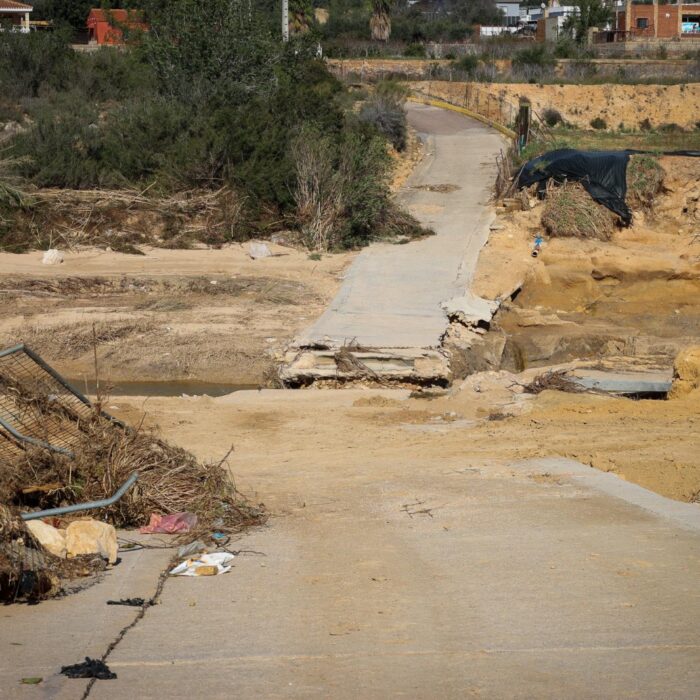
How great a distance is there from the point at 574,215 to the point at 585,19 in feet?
181

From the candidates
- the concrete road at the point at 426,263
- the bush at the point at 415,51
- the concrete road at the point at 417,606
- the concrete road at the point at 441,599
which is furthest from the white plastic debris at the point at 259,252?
the bush at the point at 415,51

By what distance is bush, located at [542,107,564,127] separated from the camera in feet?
170

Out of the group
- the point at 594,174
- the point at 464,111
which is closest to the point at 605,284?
the point at 594,174

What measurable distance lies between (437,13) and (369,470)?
280 feet

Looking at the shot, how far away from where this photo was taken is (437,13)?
90.6 meters

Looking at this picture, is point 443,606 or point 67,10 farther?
point 67,10

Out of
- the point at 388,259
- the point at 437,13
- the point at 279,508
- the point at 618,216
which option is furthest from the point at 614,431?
the point at 437,13

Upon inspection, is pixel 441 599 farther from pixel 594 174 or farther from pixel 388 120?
pixel 388 120

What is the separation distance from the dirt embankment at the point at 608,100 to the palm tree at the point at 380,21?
654 inches

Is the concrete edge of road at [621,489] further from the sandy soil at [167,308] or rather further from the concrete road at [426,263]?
the sandy soil at [167,308]

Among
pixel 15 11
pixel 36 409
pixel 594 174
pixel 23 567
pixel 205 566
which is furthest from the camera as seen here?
pixel 15 11

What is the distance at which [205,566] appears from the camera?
6801 millimetres

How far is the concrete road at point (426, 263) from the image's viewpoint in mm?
17156

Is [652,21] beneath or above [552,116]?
above
